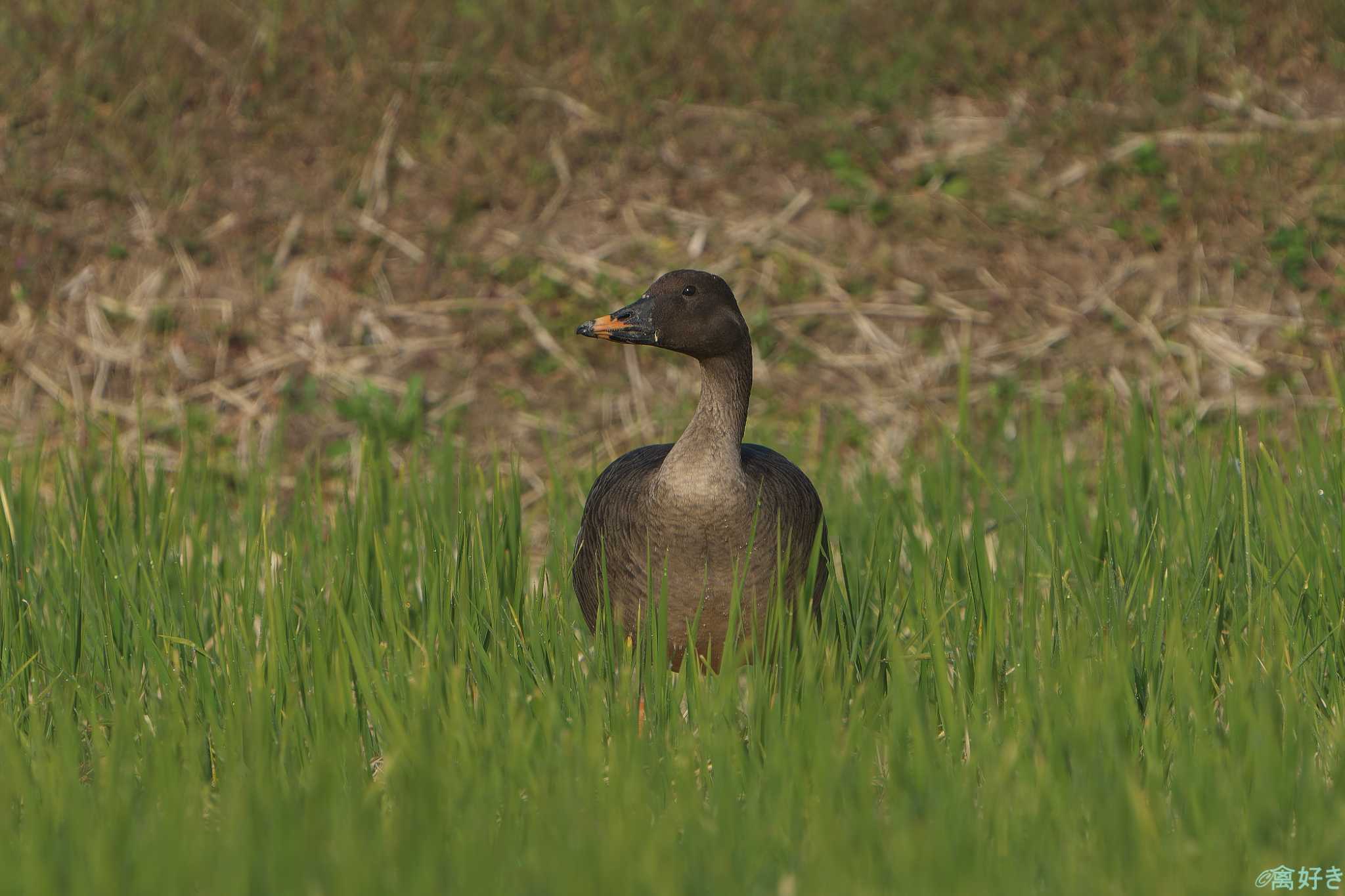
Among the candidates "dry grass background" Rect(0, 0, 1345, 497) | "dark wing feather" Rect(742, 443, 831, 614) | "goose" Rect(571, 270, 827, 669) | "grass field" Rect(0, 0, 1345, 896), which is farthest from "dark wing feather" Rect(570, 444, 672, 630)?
"dry grass background" Rect(0, 0, 1345, 497)

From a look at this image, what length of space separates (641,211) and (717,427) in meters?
4.24

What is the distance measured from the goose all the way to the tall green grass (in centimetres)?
19

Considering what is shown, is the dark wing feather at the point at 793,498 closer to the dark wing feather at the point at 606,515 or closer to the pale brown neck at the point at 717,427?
the pale brown neck at the point at 717,427

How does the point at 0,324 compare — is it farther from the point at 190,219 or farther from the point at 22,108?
the point at 22,108

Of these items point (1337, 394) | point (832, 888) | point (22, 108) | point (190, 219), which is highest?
point (22, 108)

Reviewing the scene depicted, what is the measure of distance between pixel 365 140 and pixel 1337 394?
568cm

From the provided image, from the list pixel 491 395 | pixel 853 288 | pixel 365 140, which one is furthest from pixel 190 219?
pixel 853 288

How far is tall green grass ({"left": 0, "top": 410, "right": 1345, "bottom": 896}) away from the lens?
7.95ft

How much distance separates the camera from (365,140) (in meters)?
8.21

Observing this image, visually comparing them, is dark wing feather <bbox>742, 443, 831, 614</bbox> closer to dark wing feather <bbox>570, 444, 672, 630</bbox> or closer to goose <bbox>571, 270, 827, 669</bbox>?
goose <bbox>571, 270, 827, 669</bbox>

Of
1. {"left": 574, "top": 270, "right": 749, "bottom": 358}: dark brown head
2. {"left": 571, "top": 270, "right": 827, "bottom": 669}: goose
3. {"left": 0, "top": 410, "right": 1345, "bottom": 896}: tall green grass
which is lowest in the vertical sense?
{"left": 0, "top": 410, "right": 1345, "bottom": 896}: tall green grass

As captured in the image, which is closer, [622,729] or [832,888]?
[832,888]

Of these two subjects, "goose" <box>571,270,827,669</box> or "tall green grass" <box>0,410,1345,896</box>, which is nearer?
"tall green grass" <box>0,410,1345,896</box>

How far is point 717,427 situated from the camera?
151 inches
